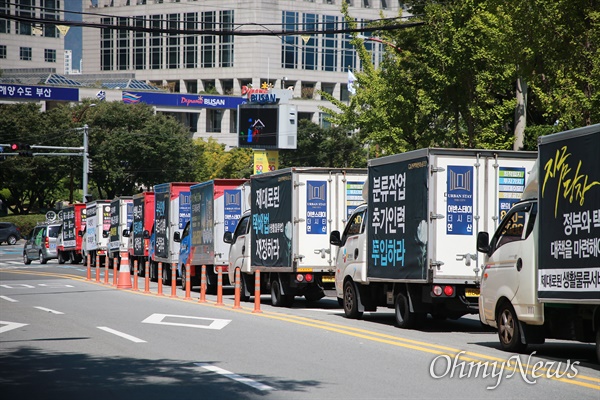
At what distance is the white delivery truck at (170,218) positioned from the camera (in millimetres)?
32500

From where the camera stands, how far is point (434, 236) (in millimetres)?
16094

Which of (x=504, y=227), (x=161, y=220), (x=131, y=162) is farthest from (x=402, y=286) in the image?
(x=131, y=162)

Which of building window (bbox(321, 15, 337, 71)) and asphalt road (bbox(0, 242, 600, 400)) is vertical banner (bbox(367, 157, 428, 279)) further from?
building window (bbox(321, 15, 337, 71))

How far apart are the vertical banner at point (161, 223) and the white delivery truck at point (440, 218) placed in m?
16.6

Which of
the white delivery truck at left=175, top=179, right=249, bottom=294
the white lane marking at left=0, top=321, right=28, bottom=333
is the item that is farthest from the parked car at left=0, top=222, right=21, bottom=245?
the white lane marking at left=0, top=321, right=28, bottom=333

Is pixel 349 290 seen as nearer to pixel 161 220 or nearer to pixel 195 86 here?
pixel 161 220

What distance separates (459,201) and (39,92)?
92.3 m

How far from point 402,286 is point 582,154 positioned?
6.27 metres

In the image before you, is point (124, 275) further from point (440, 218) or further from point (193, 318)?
point (440, 218)

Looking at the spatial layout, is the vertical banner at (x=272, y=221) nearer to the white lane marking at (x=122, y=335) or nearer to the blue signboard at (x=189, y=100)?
the white lane marking at (x=122, y=335)

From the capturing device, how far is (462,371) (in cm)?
1137

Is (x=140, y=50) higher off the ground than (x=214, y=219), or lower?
higher

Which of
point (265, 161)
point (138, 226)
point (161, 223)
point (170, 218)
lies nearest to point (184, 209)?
point (170, 218)

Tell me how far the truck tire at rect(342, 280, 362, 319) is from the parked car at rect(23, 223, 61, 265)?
118 ft
